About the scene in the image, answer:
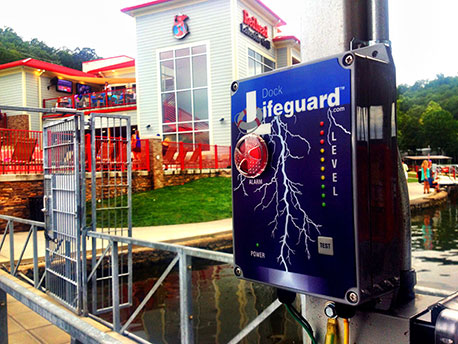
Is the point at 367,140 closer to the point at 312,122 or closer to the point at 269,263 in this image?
the point at 312,122

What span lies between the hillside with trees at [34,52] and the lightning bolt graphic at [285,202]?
46930 mm

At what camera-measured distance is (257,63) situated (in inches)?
864

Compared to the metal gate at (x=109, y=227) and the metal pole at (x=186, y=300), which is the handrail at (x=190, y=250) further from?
the metal gate at (x=109, y=227)

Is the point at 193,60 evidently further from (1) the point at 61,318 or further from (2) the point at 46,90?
(1) the point at 61,318

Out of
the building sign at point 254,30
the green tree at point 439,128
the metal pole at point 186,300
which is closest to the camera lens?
the metal pole at point 186,300

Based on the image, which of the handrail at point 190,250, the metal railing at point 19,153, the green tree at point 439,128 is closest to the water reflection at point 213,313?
the handrail at point 190,250

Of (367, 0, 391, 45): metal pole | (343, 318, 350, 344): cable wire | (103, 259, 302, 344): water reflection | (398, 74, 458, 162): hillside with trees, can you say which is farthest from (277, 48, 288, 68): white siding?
(398, 74, 458, 162): hillside with trees

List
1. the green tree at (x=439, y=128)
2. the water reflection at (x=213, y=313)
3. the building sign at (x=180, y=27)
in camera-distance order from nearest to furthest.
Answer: the water reflection at (x=213, y=313), the building sign at (x=180, y=27), the green tree at (x=439, y=128)

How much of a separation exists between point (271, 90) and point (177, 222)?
10.9 m

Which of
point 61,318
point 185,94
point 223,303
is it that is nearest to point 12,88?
point 185,94

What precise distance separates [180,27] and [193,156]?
21.9 ft

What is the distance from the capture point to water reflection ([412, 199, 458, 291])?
8.06 metres

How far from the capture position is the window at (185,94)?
68.0ft

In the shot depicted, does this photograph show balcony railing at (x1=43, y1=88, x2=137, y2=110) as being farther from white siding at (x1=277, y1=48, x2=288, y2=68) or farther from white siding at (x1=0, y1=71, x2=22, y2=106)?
white siding at (x1=277, y1=48, x2=288, y2=68)
